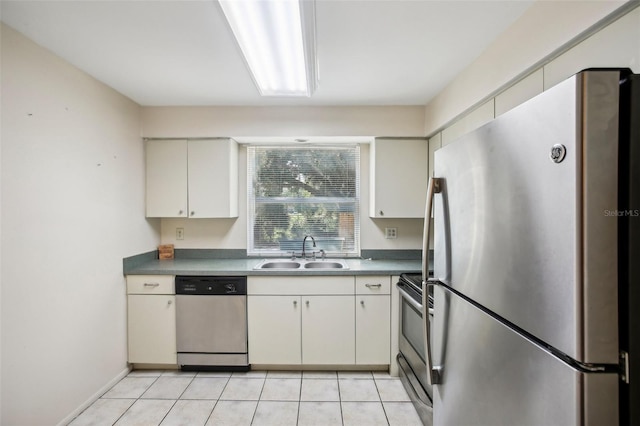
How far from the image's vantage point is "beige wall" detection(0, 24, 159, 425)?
1.47 meters

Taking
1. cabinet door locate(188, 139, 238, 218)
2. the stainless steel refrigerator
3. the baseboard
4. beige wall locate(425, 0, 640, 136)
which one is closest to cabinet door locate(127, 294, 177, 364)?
the baseboard

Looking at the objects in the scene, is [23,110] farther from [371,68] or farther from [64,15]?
[371,68]

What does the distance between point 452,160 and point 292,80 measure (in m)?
1.24

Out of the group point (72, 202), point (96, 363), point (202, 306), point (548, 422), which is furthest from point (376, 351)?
point (72, 202)

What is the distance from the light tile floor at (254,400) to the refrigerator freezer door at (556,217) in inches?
62.0

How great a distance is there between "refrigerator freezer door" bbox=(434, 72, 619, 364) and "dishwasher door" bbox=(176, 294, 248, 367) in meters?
2.00

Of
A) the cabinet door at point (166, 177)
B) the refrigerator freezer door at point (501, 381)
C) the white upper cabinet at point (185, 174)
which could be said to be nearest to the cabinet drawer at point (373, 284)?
the refrigerator freezer door at point (501, 381)

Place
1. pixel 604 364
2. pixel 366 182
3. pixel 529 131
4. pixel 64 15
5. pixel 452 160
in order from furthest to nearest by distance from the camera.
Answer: pixel 366 182 → pixel 64 15 → pixel 452 160 → pixel 529 131 → pixel 604 364

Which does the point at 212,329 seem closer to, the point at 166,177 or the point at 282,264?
the point at 282,264

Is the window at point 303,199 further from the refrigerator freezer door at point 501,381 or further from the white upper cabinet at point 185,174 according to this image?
the refrigerator freezer door at point 501,381

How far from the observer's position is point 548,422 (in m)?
0.59

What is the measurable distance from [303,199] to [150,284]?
1.60m

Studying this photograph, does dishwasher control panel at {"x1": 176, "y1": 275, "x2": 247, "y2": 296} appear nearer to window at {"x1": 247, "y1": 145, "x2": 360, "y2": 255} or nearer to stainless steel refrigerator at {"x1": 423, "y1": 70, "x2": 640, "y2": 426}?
window at {"x1": 247, "y1": 145, "x2": 360, "y2": 255}

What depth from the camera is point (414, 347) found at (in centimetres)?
190
